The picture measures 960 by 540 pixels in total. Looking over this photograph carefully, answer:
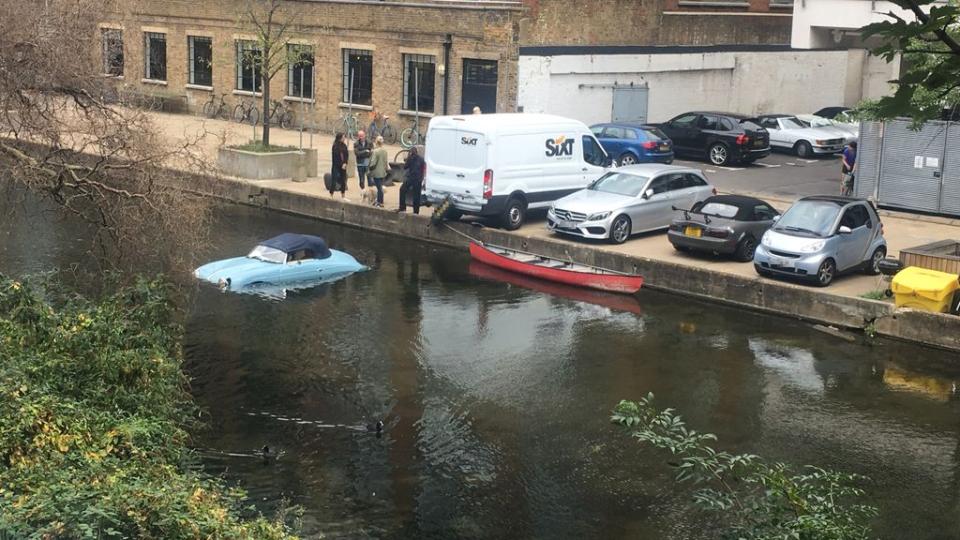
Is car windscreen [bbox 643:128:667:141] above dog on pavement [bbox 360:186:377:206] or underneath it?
above

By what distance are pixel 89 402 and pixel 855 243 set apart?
14.7 metres

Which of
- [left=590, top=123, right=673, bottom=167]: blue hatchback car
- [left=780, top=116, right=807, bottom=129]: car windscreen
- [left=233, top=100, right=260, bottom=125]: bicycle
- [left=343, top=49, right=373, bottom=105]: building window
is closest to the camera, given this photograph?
[left=590, top=123, right=673, bottom=167]: blue hatchback car

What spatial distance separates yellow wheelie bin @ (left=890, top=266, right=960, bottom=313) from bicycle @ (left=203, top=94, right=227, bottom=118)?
29048 millimetres

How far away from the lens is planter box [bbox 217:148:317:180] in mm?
32188

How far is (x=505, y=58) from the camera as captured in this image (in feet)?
122

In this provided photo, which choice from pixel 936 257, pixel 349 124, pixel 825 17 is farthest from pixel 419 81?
pixel 936 257

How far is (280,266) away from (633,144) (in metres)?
15.0

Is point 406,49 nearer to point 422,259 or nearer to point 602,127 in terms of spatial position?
point 602,127

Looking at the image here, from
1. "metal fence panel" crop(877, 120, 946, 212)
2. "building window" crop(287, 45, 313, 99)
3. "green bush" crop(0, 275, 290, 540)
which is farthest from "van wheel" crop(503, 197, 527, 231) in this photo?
"building window" crop(287, 45, 313, 99)

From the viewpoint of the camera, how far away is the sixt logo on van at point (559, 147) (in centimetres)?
2736

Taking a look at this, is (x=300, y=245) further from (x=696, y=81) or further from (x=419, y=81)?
(x=696, y=81)

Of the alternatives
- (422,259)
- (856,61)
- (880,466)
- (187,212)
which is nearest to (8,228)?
(422,259)

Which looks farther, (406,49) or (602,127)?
(406,49)

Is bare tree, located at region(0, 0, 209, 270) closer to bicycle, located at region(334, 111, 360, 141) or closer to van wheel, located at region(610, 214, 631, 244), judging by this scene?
van wheel, located at region(610, 214, 631, 244)
